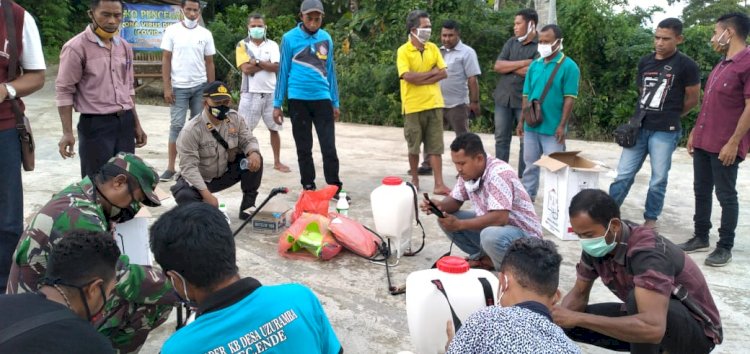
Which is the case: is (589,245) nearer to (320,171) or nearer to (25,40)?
(25,40)

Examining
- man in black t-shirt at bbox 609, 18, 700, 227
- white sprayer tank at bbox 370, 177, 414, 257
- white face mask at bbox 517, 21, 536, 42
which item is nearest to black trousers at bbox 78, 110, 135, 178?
white sprayer tank at bbox 370, 177, 414, 257

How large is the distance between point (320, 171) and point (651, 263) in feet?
16.0

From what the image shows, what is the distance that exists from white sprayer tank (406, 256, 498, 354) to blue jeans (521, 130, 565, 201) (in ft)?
9.25

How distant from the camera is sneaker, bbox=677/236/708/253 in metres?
4.76

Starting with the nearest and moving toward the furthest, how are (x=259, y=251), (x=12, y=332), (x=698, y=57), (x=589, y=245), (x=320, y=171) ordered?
(x=12, y=332) → (x=589, y=245) → (x=259, y=251) → (x=320, y=171) → (x=698, y=57)

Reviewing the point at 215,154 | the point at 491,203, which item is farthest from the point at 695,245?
the point at 215,154

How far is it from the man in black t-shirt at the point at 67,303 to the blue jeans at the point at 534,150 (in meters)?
4.07

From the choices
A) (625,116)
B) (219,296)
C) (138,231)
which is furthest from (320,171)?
(625,116)

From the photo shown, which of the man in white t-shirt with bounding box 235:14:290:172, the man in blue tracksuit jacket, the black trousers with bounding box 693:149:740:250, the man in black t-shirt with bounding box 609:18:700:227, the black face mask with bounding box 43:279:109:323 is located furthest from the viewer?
the man in white t-shirt with bounding box 235:14:290:172

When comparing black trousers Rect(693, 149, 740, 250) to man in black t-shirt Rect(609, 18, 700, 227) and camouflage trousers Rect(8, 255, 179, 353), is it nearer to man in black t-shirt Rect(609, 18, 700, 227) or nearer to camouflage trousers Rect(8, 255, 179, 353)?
man in black t-shirt Rect(609, 18, 700, 227)

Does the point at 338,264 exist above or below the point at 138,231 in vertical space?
below

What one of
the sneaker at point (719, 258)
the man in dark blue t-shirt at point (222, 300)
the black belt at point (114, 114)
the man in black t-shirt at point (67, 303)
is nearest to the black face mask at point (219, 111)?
the black belt at point (114, 114)

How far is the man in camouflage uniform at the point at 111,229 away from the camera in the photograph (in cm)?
256

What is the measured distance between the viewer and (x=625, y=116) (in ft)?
36.9
